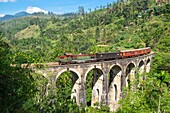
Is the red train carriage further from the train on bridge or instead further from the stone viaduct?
the stone viaduct

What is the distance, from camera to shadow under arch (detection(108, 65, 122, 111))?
4358 centimetres

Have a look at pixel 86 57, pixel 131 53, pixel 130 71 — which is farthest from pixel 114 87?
pixel 86 57

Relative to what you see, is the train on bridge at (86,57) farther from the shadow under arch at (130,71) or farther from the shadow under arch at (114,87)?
the shadow under arch at (130,71)

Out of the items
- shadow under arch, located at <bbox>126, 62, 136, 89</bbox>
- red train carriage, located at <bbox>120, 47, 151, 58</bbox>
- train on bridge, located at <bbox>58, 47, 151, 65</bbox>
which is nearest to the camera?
train on bridge, located at <bbox>58, 47, 151, 65</bbox>

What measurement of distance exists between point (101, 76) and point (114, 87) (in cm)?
620

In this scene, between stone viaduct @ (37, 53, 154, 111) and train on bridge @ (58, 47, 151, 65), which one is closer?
stone viaduct @ (37, 53, 154, 111)

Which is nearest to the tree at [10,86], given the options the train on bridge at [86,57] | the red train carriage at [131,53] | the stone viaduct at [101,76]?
the stone viaduct at [101,76]

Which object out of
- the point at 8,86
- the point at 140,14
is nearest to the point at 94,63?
the point at 8,86

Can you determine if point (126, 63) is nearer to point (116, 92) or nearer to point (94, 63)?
point (116, 92)

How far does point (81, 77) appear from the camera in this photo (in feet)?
119

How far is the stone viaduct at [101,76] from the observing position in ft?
111

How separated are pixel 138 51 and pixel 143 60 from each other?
2.67m

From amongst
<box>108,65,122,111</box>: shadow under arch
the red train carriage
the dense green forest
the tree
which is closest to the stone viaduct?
<box>108,65,122,111</box>: shadow under arch

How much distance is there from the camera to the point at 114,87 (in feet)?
148
